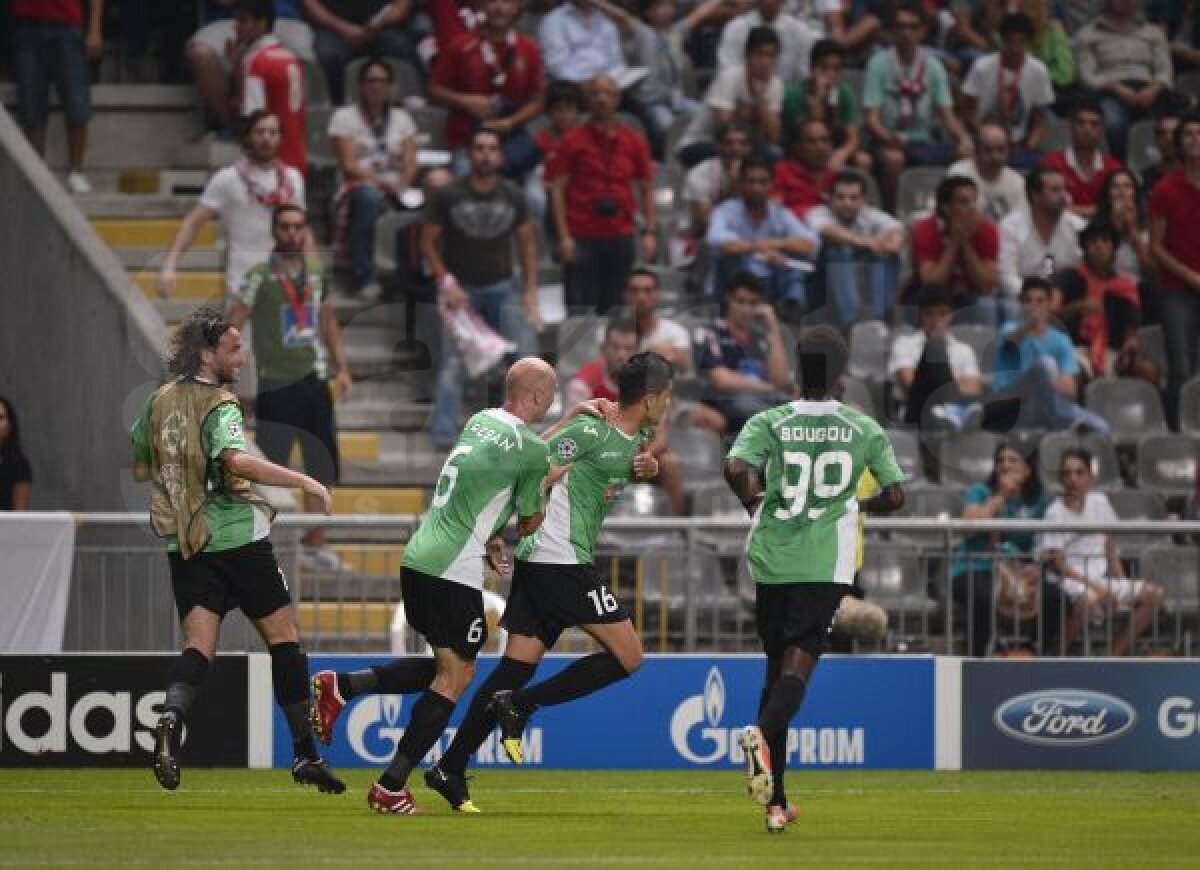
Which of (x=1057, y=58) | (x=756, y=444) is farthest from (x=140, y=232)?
(x=756, y=444)

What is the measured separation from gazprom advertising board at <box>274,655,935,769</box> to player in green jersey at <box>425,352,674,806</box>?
3.24m

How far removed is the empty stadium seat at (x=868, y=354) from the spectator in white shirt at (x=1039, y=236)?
1583 millimetres

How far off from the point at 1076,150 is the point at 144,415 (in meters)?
11.6

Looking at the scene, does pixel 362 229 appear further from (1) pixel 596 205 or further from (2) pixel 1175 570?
(2) pixel 1175 570

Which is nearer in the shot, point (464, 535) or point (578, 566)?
point (464, 535)

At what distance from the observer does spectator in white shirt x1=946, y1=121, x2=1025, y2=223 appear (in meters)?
21.5

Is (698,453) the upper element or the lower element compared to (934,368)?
lower

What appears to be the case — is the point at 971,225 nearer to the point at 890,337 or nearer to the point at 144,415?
the point at 890,337

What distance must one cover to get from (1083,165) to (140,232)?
7.60 meters

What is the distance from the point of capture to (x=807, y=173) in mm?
21250

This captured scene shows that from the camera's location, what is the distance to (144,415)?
1258 cm

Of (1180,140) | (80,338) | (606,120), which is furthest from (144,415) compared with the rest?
(1180,140)

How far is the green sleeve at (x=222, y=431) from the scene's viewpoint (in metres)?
12.3

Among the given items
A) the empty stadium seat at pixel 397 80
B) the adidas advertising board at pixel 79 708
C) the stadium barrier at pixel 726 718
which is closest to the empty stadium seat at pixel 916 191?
the empty stadium seat at pixel 397 80
